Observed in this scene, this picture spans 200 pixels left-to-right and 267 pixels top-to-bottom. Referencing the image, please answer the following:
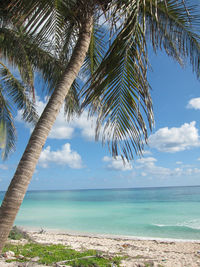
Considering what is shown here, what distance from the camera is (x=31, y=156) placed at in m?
1.95

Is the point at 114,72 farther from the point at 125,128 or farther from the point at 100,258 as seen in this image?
the point at 100,258

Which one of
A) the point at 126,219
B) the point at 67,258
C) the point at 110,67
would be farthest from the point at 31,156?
the point at 126,219

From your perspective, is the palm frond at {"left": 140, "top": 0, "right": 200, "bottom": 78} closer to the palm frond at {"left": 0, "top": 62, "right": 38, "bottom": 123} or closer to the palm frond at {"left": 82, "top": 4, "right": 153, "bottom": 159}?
the palm frond at {"left": 82, "top": 4, "right": 153, "bottom": 159}

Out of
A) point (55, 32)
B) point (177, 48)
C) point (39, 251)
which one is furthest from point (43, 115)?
point (39, 251)

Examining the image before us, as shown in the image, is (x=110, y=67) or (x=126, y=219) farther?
(x=126, y=219)

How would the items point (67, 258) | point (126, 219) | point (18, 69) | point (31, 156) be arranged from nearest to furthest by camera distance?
point (31, 156) < point (67, 258) < point (18, 69) < point (126, 219)

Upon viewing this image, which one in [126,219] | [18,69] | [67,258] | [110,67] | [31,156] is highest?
[18,69]

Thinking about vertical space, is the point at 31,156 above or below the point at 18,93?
below

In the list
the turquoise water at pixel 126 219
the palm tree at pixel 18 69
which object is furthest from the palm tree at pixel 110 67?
the turquoise water at pixel 126 219

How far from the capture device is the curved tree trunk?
→ 1.74 m

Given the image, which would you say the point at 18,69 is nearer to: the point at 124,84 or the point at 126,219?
the point at 124,84

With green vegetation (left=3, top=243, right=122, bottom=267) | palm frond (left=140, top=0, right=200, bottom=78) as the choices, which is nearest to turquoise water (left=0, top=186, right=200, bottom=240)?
green vegetation (left=3, top=243, right=122, bottom=267)

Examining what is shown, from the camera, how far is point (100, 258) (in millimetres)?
4633

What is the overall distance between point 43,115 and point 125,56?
112 cm
